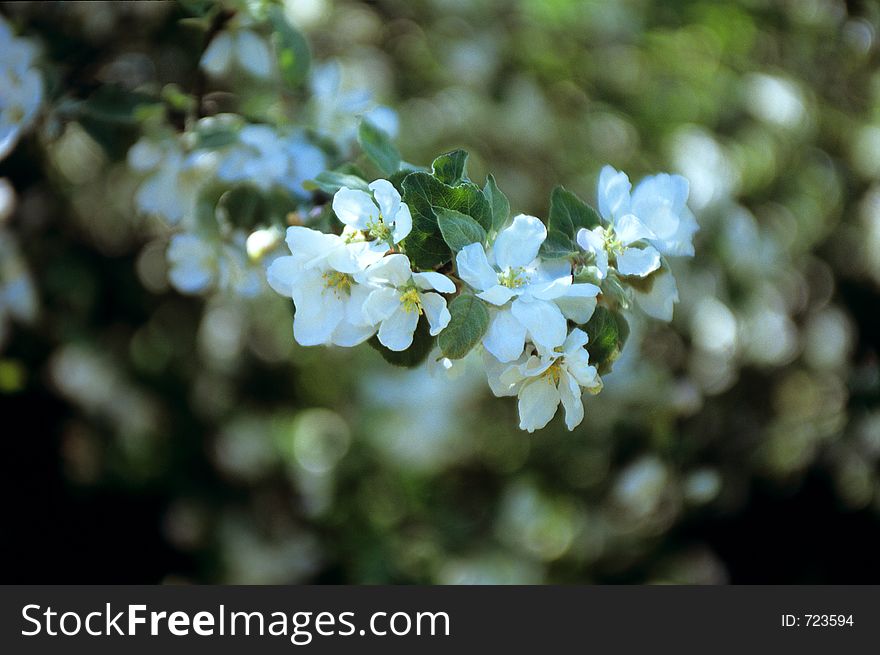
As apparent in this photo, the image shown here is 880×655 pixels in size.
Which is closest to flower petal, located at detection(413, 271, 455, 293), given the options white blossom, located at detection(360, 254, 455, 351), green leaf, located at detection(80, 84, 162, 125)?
white blossom, located at detection(360, 254, 455, 351)

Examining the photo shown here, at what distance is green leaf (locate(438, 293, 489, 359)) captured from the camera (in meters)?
0.49

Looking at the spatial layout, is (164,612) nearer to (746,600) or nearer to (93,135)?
(93,135)

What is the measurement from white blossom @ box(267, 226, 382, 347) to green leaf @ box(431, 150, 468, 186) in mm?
76

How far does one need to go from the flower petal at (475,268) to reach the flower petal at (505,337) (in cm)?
3

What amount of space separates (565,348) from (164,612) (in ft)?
2.55

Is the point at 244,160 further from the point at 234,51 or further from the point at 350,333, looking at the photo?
the point at 350,333

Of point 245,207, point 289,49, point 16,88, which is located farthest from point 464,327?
point 16,88

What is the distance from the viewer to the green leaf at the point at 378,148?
607 mm

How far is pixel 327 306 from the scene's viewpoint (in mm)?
538

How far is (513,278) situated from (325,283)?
0.13 meters

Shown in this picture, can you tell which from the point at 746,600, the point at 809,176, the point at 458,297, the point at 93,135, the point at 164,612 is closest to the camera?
the point at 458,297

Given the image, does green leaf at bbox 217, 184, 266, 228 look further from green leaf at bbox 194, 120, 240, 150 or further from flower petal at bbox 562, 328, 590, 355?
flower petal at bbox 562, 328, 590, 355

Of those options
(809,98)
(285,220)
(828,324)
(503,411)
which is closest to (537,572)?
(503,411)

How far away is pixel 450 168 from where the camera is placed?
21.3 inches
